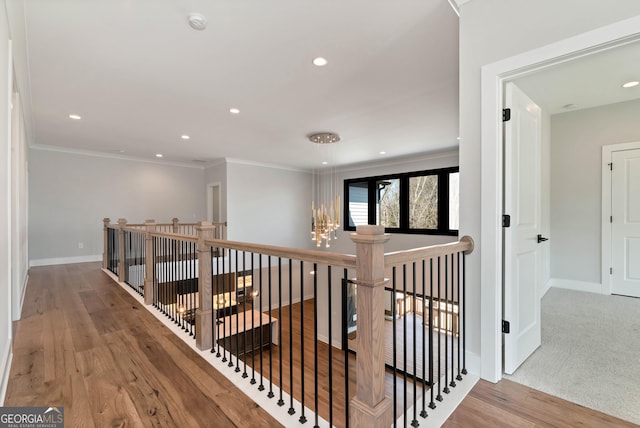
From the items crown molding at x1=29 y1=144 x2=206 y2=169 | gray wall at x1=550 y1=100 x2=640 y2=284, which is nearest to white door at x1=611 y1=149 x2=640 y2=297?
gray wall at x1=550 y1=100 x2=640 y2=284

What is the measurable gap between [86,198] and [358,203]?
22.3ft

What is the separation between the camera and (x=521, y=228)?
1946 millimetres

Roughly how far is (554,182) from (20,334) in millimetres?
6102

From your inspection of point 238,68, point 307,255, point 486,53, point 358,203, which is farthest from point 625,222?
point 358,203

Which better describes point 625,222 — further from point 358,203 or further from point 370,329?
point 358,203

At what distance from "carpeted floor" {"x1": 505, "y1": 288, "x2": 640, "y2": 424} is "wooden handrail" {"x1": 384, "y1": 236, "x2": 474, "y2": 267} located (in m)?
0.86

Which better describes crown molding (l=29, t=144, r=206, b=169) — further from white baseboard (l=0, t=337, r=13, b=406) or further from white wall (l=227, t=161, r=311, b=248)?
white baseboard (l=0, t=337, r=13, b=406)

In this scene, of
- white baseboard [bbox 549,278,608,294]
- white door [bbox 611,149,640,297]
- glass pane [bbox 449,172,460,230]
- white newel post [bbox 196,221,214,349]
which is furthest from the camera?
glass pane [bbox 449,172,460,230]

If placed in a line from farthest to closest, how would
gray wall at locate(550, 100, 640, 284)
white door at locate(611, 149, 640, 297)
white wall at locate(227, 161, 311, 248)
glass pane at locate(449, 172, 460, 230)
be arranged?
white wall at locate(227, 161, 311, 248) < glass pane at locate(449, 172, 460, 230) < gray wall at locate(550, 100, 640, 284) < white door at locate(611, 149, 640, 297)

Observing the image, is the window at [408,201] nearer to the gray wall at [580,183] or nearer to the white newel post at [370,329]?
the gray wall at [580,183]

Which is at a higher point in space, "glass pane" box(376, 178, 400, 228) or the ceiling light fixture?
the ceiling light fixture

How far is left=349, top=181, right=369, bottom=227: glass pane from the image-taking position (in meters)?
8.48

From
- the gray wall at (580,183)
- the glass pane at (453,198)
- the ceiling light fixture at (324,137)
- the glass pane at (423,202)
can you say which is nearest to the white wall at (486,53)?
the gray wall at (580,183)

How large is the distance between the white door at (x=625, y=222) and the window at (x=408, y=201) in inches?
117
